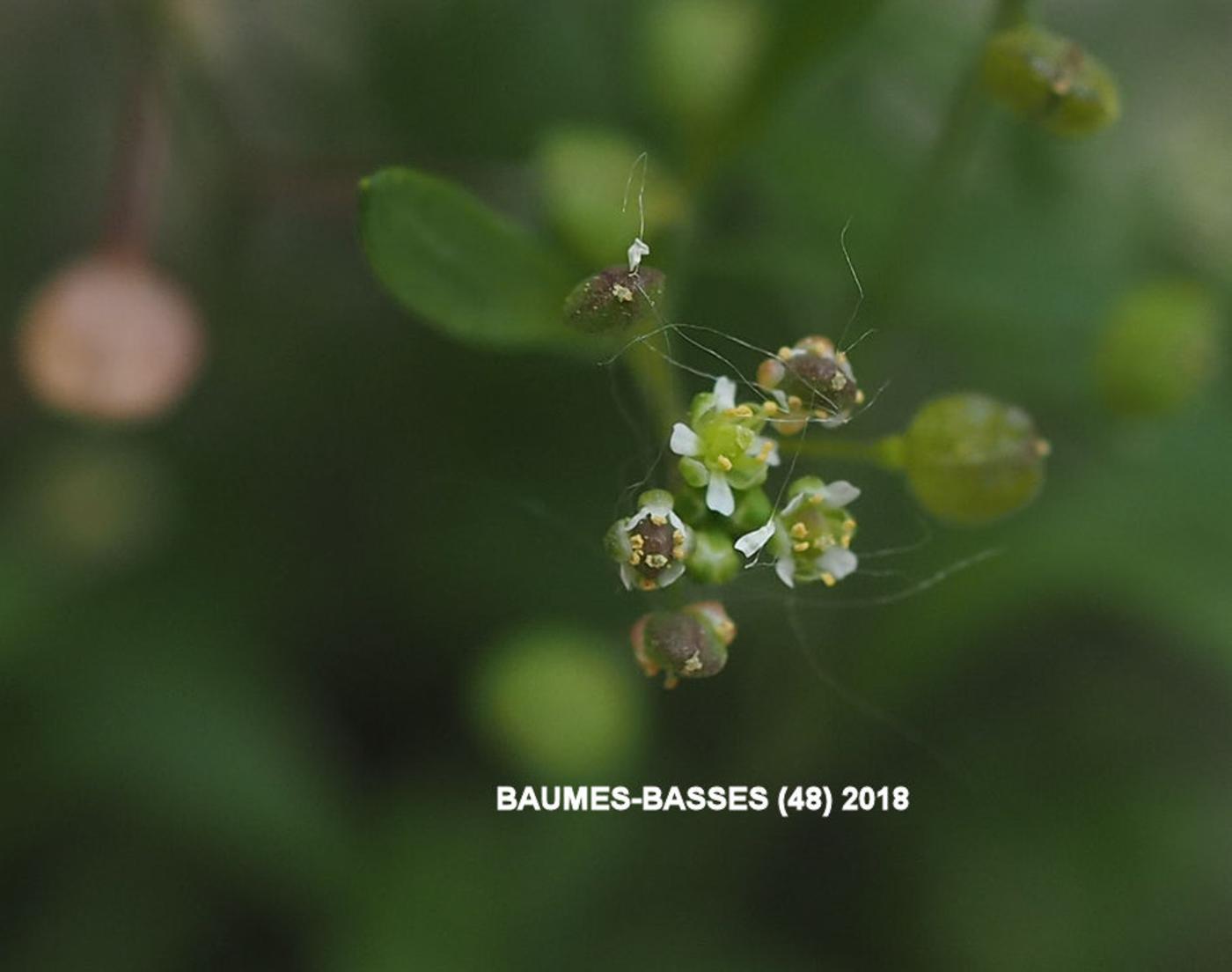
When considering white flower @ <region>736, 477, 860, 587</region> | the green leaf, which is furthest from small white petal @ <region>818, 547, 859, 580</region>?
the green leaf

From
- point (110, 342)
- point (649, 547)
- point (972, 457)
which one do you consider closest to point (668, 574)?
point (649, 547)

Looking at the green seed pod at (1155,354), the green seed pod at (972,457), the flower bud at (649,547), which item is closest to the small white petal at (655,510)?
the flower bud at (649,547)

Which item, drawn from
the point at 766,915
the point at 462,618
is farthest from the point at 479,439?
the point at 766,915

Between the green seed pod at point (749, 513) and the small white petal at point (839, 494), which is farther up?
the small white petal at point (839, 494)

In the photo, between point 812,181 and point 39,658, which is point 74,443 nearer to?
point 39,658

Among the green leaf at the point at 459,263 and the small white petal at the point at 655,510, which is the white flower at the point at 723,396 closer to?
the small white petal at the point at 655,510
